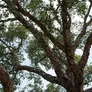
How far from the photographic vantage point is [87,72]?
50.1ft

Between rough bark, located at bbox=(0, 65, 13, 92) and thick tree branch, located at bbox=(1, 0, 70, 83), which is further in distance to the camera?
thick tree branch, located at bbox=(1, 0, 70, 83)

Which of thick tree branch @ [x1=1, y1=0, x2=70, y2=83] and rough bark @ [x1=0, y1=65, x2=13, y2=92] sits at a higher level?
thick tree branch @ [x1=1, y1=0, x2=70, y2=83]

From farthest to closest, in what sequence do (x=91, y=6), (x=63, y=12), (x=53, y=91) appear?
(x=53, y=91)
(x=91, y=6)
(x=63, y=12)

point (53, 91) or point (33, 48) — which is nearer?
point (33, 48)

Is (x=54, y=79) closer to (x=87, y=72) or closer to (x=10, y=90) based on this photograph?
(x=10, y=90)

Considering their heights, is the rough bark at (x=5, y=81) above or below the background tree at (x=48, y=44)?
below

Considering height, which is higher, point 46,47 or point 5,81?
point 46,47

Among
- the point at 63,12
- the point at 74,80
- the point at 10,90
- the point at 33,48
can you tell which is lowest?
the point at 10,90

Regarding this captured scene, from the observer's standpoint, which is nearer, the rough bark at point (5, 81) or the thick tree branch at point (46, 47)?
the rough bark at point (5, 81)

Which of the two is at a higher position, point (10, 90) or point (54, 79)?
point (54, 79)

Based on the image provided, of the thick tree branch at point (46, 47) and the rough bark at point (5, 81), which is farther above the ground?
the thick tree branch at point (46, 47)

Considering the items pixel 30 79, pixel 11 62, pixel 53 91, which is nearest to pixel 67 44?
pixel 11 62

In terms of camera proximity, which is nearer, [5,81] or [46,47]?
[5,81]

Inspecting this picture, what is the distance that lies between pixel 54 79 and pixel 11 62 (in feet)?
13.7
